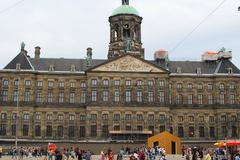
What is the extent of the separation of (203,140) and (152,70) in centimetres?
1430

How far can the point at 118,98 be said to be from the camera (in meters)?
72.7

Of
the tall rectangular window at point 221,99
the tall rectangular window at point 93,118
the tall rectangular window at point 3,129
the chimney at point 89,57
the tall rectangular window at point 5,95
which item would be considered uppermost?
the chimney at point 89,57

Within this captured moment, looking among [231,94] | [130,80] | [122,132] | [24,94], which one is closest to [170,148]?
[122,132]

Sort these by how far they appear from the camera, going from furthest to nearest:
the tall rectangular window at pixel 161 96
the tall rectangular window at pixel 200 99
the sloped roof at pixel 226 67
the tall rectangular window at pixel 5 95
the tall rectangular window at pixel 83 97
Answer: the sloped roof at pixel 226 67, the tall rectangular window at pixel 200 99, the tall rectangular window at pixel 83 97, the tall rectangular window at pixel 161 96, the tall rectangular window at pixel 5 95

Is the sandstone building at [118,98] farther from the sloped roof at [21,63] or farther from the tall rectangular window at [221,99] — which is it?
the tall rectangular window at [221,99]

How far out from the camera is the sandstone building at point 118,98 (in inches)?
2820

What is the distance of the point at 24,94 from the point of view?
240ft

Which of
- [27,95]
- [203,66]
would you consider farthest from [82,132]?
[203,66]

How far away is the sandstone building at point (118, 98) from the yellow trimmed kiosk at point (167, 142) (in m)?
11.6

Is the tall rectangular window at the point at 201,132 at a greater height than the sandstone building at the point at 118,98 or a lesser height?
lesser

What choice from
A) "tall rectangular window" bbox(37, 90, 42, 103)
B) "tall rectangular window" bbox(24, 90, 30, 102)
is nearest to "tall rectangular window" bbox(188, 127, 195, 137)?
"tall rectangular window" bbox(37, 90, 42, 103)

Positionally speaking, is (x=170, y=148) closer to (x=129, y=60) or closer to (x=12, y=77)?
(x=129, y=60)

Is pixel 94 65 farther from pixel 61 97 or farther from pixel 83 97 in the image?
pixel 61 97

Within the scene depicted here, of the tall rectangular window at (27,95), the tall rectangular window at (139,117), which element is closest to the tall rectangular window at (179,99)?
the tall rectangular window at (139,117)
